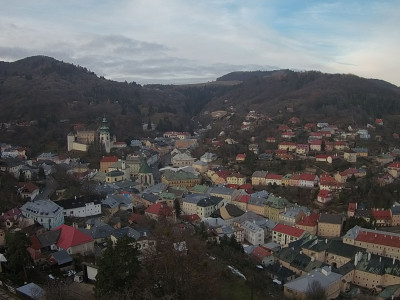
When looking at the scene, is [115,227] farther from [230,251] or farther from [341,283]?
[341,283]

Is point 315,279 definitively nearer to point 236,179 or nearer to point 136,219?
point 136,219

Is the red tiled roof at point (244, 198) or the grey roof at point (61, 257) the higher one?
the grey roof at point (61, 257)

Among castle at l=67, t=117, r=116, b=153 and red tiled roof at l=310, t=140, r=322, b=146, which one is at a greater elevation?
red tiled roof at l=310, t=140, r=322, b=146

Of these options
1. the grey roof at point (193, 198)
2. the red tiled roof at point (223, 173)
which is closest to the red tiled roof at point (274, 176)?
the red tiled roof at point (223, 173)

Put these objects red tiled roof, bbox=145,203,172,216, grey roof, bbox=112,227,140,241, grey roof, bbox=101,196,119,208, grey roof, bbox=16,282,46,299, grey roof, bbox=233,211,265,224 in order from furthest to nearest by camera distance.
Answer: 1. grey roof, bbox=101,196,119,208
2. grey roof, bbox=233,211,265,224
3. red tiled roof, bbox=145,203,172,216
4. grey roof, bbox=112,227,140,241
5. grey roof, bbox=16,282,46,299

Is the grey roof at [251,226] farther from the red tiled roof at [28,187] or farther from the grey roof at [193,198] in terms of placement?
the red tiled roof at [28,187]

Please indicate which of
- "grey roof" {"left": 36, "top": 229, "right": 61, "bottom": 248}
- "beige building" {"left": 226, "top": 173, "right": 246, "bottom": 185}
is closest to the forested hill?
"beige building" {"left": 226, "top": 173, "right": 246, "bottom": 185}

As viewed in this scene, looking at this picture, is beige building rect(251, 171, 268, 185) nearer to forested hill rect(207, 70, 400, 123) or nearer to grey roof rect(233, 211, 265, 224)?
grey roof rect(233, 211, 265, 224)
